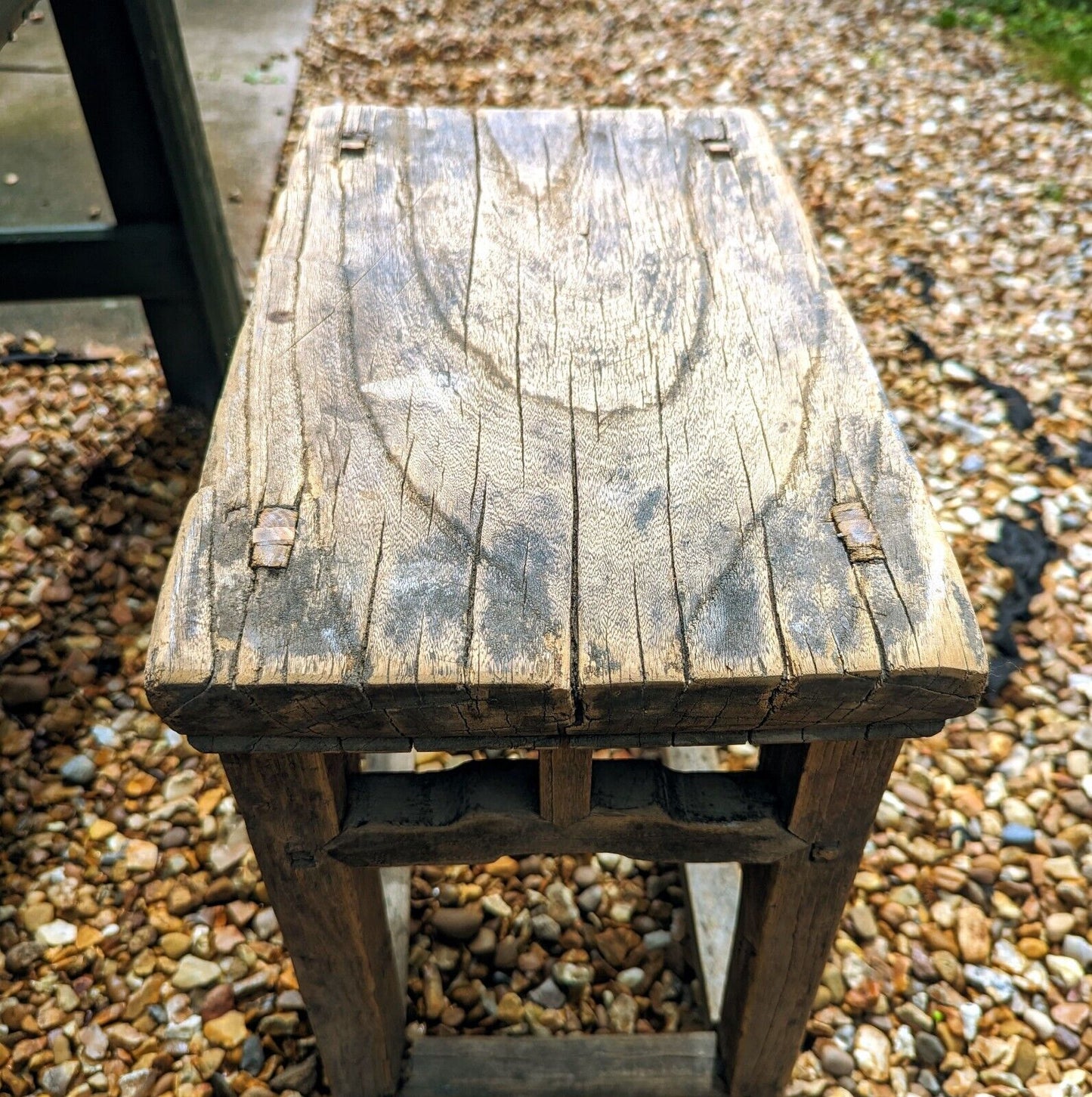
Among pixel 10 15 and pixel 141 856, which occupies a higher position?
pixel 10 15

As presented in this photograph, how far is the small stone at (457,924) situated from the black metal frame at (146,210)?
5.11 feet

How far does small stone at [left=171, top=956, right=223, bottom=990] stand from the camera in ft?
5.91

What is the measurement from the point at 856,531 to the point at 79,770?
1701 mm

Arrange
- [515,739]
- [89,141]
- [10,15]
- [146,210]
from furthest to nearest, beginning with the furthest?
[89,141]
[146,210]
[10,15]
[515,739]

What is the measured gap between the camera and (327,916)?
1263 millimetres

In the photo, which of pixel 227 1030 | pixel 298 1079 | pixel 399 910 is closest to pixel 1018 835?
pixel 399 910

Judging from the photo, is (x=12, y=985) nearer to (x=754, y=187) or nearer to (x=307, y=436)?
(x=307, y=436)

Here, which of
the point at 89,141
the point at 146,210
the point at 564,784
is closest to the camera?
the point at 564,784

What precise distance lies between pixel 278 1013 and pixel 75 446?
A: 163 cm

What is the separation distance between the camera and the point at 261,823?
3.70 ft

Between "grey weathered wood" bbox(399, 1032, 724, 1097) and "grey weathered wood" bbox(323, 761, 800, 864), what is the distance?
593 mm

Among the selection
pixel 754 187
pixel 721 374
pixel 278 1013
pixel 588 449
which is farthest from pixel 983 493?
pixel 278 1013

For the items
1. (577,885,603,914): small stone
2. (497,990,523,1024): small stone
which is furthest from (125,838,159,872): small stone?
(577,885,603,914): small stone

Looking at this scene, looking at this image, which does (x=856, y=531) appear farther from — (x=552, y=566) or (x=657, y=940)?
(x=657, y=940)
